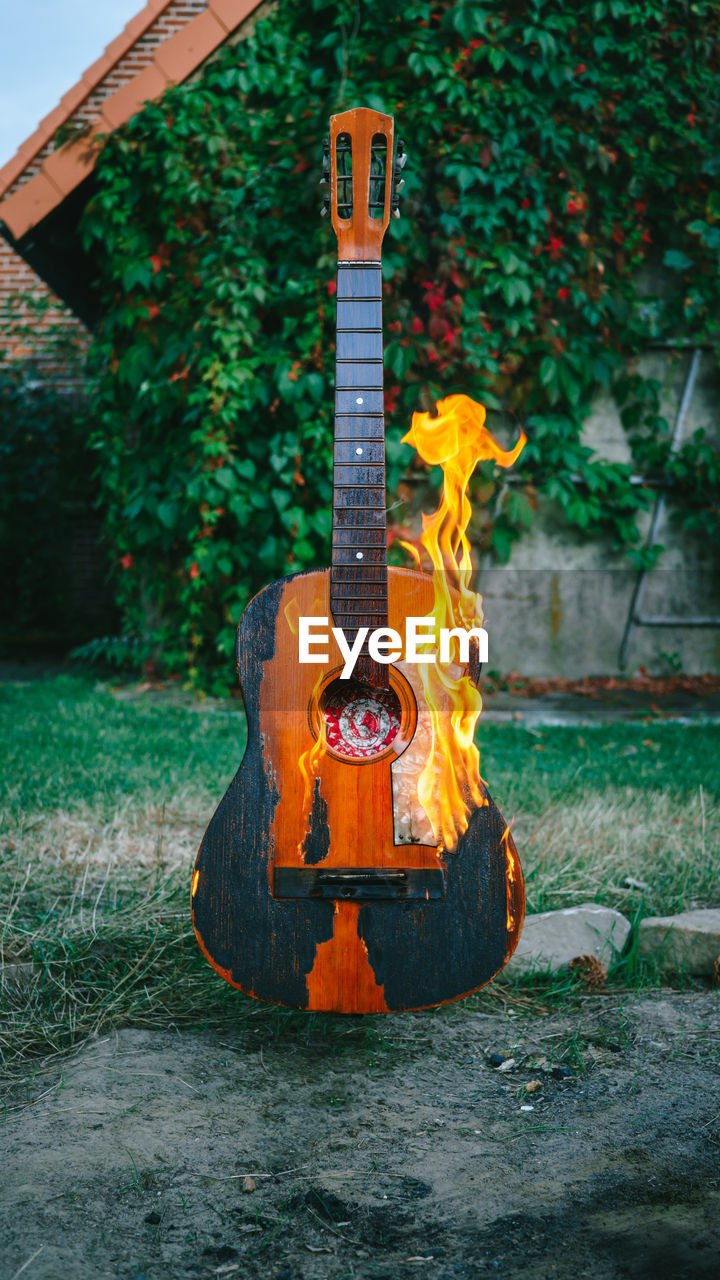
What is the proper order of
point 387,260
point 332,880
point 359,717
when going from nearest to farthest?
1. point 332,880
2. point 359,717
3. point 387,260

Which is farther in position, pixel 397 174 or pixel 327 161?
pixel 397 174

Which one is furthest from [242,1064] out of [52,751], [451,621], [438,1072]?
[52,751]

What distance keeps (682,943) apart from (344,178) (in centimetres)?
179

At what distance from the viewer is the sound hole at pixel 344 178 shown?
186 centimetres

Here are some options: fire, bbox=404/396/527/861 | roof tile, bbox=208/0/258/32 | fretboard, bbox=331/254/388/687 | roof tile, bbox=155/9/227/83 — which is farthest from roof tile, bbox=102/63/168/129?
fire, bbox=404/396/527/861

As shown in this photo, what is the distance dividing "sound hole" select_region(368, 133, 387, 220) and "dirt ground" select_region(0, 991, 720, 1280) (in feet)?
5.20

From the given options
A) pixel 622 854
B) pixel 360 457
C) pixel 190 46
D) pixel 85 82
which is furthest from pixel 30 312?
pixel 360 457

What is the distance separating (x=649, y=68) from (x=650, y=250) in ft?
3.08

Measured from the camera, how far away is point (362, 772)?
1.70 metres

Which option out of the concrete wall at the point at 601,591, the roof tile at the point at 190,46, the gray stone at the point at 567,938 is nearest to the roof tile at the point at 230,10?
the roof tile at the point at 190,46

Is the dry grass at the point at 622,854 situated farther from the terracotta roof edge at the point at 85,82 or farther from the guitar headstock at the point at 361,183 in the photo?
the terracotta roof edge at the point at 85,82

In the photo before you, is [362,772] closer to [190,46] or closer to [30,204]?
[30,204]

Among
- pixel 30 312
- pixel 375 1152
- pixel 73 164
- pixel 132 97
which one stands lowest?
pixel 375 1152

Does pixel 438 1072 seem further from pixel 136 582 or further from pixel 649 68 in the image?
pixel 649 68
